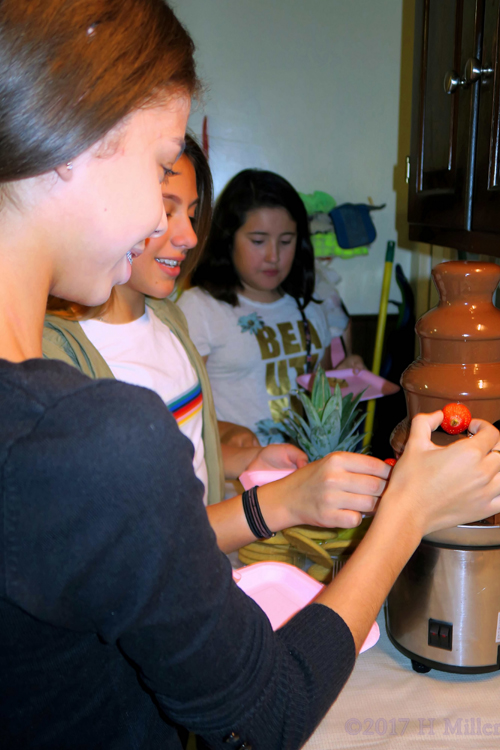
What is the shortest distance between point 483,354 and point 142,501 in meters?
0.63

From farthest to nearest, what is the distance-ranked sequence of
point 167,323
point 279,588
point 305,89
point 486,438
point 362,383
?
point 305,89, point 362,383, point 167,323, point 279,588, point 486,438

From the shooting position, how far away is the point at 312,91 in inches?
108

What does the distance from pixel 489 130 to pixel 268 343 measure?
1.23 meters

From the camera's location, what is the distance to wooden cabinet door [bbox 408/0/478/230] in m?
1.19

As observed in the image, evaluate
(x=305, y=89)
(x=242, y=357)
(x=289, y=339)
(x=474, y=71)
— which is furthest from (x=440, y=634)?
(x=305, y=89)

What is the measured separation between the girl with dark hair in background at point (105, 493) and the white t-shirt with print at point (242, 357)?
5.01 feet

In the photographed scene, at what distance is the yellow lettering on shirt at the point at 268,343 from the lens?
2.21 m

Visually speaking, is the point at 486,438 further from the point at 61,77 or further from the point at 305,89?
the point at 305,89

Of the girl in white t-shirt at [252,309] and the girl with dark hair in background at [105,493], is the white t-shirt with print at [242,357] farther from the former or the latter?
the girl with dark hair in background at [105,493]

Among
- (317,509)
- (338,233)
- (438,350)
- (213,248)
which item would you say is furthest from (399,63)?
(317,509)

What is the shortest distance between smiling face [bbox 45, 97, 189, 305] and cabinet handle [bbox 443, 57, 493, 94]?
0.76 meters

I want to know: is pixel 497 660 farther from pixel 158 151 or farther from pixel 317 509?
pixel 158 151

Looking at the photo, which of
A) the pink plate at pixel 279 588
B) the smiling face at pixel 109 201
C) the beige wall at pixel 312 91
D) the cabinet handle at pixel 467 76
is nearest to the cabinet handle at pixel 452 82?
the cabinet handle at pixel 467 76

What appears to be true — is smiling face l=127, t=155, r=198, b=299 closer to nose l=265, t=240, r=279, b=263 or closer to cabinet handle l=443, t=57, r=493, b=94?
cabinet handle l=443, t=57, r=493, b=94
